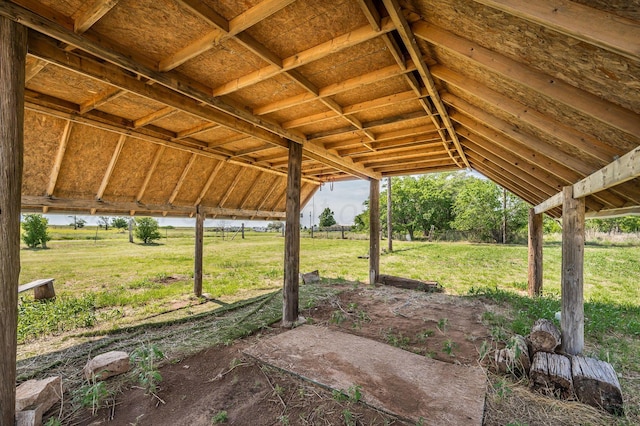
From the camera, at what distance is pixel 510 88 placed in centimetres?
238

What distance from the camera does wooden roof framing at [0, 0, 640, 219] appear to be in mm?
1787

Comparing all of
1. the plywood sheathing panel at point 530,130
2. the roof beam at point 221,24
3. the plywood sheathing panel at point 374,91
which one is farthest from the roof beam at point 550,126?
the roof beam at point 221,24

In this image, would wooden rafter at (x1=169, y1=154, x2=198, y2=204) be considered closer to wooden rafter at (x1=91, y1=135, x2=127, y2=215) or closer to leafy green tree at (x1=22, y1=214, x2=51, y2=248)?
wooden rafter at (x1=91, y1=135, x2=127, y2=215)

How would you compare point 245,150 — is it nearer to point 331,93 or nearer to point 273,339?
point 331,93

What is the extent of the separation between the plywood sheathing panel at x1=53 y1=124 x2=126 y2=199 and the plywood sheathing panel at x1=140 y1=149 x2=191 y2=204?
37.4 inches

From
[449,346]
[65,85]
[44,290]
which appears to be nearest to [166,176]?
[65,85]

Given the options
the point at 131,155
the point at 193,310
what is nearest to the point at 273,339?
the point at 193,310

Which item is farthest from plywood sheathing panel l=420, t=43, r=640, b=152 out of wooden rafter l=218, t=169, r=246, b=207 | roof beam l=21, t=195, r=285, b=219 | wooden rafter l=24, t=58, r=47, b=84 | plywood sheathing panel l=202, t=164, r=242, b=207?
roof beam l=21, t=195, r=285, b=219

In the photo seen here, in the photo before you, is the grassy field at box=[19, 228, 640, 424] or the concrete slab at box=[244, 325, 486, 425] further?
the grassy field at box=[19, 228, 640, 424]

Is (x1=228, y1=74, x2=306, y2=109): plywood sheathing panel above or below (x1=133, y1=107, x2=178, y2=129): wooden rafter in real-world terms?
above

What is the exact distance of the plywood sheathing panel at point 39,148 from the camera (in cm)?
406

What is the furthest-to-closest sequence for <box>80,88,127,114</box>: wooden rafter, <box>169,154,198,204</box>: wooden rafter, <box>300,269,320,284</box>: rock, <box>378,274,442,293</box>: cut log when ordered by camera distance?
<box>300,269,320,284</box>: rock
<box>378,274,442,293</box>: cut log
<box>169,154,198,204</box>: wooden rafter
<box>80,88,127,114</box>: wooden rafter

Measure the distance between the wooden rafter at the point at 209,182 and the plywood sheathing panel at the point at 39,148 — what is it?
290 cm

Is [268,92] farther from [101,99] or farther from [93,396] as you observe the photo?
[93,396]
